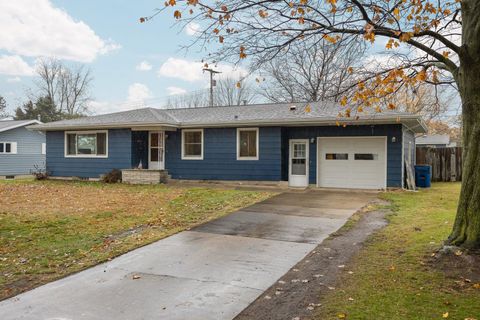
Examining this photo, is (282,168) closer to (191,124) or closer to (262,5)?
(191,124)

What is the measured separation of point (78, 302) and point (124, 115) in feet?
51.1

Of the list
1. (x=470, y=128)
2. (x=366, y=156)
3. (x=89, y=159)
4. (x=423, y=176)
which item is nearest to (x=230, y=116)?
(x=366, y=156)

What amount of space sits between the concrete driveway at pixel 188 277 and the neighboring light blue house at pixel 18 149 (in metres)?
24.4

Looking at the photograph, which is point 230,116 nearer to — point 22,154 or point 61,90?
point 22,154

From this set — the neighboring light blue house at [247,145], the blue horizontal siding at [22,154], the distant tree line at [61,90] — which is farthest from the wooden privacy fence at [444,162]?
the distant tree line at [61,90]

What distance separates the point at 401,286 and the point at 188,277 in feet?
8.18

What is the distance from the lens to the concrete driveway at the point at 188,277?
3.94m

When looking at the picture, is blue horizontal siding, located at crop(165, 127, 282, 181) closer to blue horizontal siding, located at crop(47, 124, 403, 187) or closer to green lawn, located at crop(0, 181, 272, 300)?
blue horizontal siding, located at crop(47, 124, 403, 187)

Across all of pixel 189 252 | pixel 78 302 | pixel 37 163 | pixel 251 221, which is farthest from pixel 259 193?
pixel 37 163

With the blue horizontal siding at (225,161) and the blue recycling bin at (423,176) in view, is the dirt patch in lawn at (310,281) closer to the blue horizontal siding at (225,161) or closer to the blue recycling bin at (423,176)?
the blue horizontal siding at (225,161)

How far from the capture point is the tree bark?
17.1ft

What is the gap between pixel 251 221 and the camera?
845 cm

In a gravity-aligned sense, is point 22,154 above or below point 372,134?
below

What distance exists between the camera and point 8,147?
2752cm
